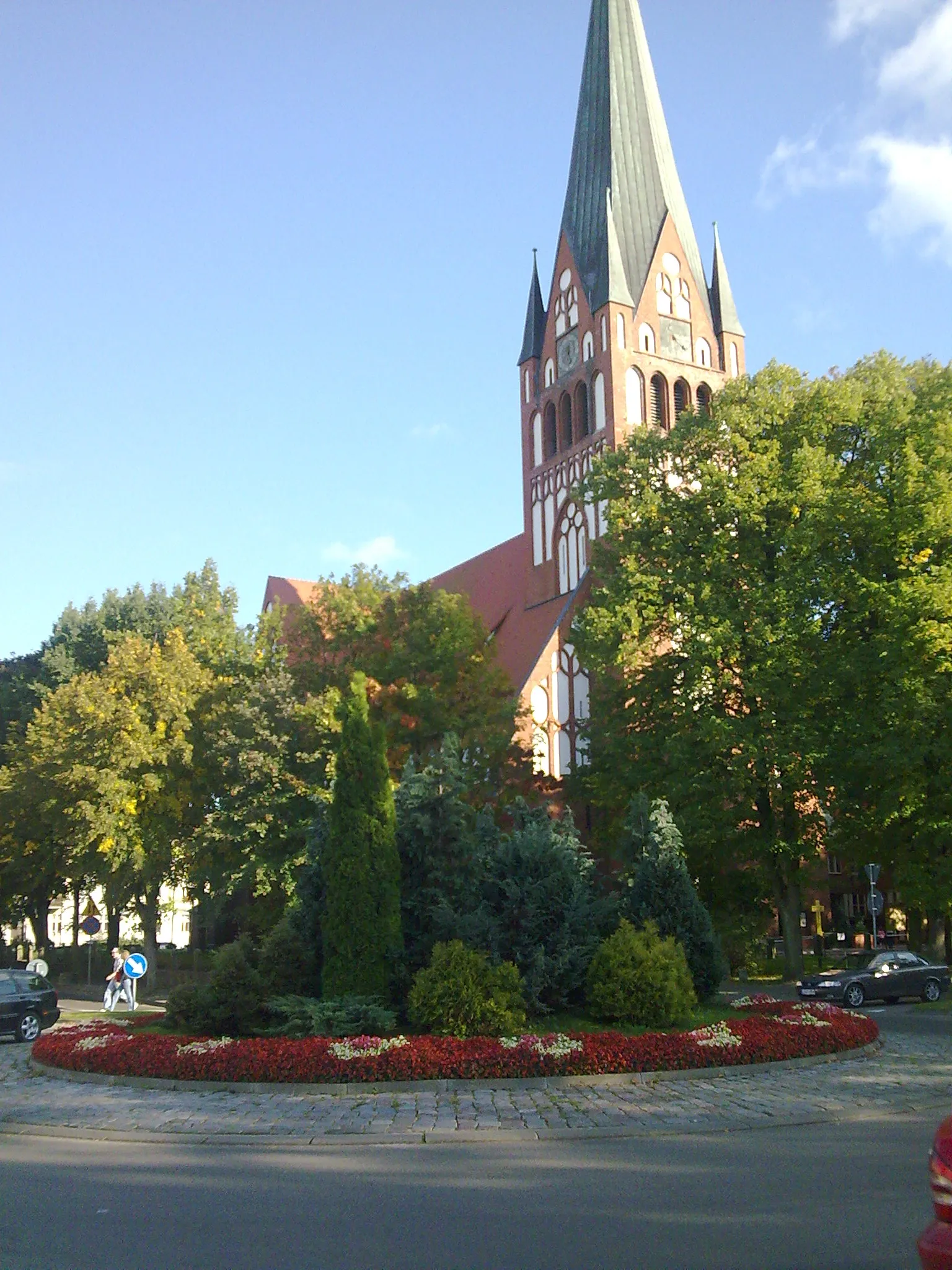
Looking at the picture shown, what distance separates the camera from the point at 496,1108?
489 inches

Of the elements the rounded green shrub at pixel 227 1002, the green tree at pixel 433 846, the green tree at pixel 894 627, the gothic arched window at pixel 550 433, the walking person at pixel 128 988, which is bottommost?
the walking person at pixel 128 988

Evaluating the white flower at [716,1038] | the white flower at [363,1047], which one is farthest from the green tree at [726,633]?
the white flower at [363,1047]

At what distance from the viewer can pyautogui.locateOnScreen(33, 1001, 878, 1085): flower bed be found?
1396cm

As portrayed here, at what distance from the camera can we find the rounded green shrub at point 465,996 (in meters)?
15.6

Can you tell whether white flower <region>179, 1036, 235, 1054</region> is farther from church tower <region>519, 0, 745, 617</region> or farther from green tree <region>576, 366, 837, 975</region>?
church tower <region>519, 0, 745, 617</region>

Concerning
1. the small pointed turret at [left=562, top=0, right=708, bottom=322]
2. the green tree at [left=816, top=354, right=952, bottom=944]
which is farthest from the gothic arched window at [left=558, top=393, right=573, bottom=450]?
the green tree at [left=816, top=354, right=952, bottom=944]

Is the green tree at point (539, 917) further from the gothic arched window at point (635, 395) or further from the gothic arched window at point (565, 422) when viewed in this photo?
the gothic arched window at point (565, 422)

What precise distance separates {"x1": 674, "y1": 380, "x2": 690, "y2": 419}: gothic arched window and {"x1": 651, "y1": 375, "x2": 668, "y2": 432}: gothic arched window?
503 mm

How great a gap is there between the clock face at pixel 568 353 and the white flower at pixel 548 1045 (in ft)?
121

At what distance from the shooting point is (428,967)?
1675cm

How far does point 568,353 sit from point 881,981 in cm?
3033

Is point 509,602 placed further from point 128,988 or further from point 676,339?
point 128,988

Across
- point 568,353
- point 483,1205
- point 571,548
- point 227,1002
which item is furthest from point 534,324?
point 483,1205

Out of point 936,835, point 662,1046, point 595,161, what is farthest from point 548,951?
point 595,161
